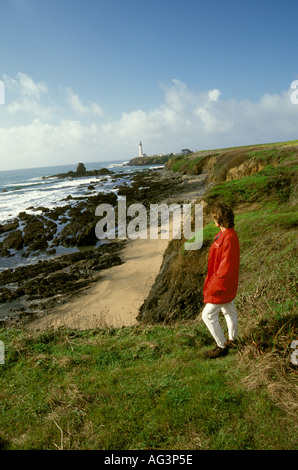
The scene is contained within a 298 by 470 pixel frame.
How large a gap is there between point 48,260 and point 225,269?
54.3 feet

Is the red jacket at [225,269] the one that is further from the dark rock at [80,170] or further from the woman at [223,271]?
the dark rock at [80,170]

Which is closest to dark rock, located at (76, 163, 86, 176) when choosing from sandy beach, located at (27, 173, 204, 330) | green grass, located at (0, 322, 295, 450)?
sandy beach, located at (27, 173, 204, 330)

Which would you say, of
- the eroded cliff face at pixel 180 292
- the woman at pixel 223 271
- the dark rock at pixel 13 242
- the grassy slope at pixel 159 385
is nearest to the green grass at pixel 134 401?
the grassy slope at pixel 159 385

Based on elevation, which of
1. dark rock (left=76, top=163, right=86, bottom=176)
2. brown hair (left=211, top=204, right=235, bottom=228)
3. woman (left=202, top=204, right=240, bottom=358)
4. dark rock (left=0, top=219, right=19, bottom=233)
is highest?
dark rock (left=76, top=163, right=86, bottom=176)

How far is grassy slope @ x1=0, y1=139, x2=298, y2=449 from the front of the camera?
2.75 m

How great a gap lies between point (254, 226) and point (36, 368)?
23.4ft

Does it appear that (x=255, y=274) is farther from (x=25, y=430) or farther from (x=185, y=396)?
(x=25, y=430)

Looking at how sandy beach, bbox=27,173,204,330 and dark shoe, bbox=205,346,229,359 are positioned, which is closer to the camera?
dark shoe, bbox=205,346,229,359

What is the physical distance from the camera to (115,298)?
11.3 metres

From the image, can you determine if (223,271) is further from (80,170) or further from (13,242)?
(80,170)

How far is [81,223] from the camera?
25719mm

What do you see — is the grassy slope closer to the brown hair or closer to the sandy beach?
the brown hair

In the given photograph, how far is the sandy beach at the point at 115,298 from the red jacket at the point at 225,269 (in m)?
5.10
